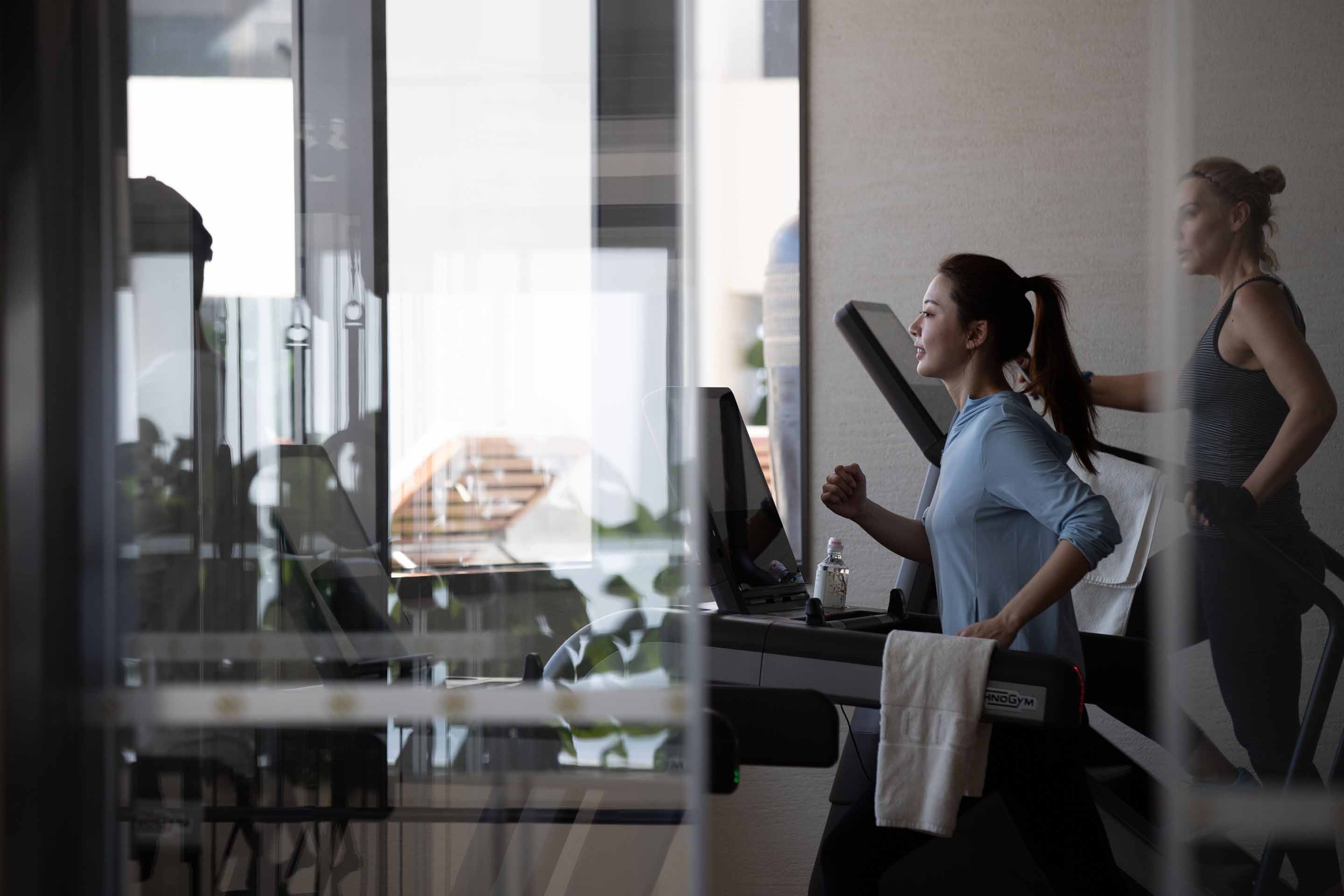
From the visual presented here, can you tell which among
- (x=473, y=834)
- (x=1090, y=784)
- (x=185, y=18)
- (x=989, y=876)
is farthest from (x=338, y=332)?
(x=1090, y=784)

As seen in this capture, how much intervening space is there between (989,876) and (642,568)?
111 cm

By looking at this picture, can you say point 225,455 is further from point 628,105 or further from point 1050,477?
point 1050,477

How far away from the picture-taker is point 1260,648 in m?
1.30

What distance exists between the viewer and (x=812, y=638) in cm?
182

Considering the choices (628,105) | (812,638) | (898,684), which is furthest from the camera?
(812,638)

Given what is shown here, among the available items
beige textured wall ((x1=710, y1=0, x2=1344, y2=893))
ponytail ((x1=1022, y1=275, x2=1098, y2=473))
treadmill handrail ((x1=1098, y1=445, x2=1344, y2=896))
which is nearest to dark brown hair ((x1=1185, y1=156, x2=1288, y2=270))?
treadmill handrail ((x1=1098, y1=445, x2=1344, y2=896))

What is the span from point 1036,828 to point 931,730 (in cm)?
29

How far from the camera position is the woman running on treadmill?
1.69 m

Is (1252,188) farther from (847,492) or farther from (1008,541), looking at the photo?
(847,492)

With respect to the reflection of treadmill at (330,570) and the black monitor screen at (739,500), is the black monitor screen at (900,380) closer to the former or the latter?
the black monitor screen at (739,500)

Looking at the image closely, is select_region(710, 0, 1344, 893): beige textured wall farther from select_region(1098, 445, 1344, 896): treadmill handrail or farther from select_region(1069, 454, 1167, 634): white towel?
select_region(1098, 445, 1344, 896): treadmill handrail

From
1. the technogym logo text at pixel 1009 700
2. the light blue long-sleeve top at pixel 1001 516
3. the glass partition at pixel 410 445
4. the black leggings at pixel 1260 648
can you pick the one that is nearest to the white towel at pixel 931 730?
the technogym logo text at pixel 1009 700

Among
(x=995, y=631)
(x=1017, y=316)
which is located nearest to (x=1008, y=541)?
(x=995, y=631)

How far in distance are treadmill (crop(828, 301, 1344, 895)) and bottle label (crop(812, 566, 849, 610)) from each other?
0.77 feet
